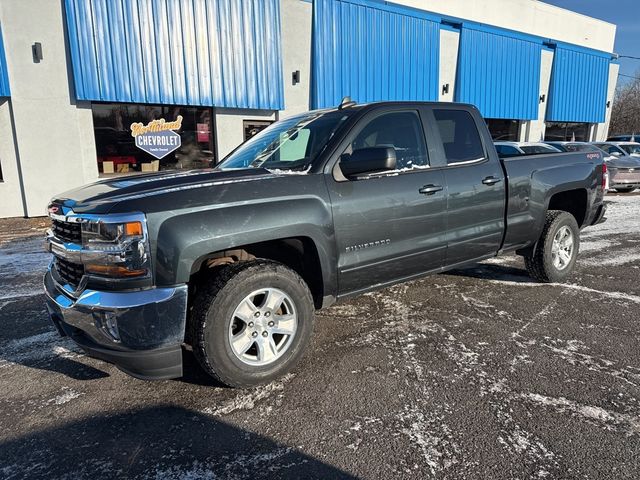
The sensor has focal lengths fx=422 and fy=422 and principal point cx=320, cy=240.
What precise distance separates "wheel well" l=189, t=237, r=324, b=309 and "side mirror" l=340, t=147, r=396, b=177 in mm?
599

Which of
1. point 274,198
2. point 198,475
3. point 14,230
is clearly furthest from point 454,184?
point 14,230

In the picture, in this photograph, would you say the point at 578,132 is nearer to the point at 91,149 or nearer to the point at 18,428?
the point at 91,149

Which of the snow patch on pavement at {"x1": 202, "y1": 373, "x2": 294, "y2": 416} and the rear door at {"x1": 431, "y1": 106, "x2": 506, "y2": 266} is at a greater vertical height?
the rear door at {"x1": 431, "y1": 106, "x2": 506, "y2": 266}

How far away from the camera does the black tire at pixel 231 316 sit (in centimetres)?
262

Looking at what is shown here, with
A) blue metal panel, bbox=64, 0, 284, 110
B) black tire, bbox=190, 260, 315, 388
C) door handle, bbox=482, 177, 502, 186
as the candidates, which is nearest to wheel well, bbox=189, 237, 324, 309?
black tire, bbox=190, 260, 315, 388

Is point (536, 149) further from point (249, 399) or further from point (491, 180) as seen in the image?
point (249, 399)

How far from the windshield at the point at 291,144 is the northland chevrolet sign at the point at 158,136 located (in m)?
8.34

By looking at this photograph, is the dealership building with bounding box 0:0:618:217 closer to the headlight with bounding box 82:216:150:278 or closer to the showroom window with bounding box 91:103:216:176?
the showroom window with bounding box 91:103:216:176

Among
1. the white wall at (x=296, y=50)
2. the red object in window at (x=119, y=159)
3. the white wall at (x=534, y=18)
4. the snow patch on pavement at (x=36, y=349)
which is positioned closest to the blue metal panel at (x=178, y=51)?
the white wall at (x=296, y=50)

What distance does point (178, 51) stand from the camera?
1088cm

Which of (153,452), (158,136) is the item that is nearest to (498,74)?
(158,136)

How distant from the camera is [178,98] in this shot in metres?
11.1

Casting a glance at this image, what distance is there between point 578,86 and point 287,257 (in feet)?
82.7

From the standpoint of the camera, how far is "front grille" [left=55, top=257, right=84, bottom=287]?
103 inches
